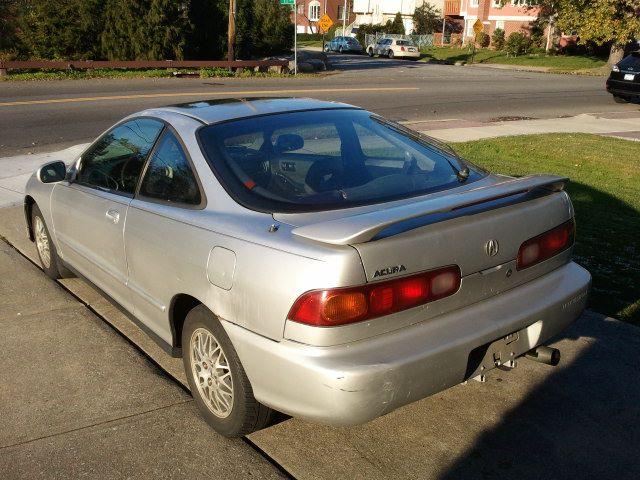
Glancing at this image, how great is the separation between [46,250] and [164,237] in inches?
96.1

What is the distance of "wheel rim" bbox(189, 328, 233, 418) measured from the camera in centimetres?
330

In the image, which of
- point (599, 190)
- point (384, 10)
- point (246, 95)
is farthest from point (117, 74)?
point (384, 10)

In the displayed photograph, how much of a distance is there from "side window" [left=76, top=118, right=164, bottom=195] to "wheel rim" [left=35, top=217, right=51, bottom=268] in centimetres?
103

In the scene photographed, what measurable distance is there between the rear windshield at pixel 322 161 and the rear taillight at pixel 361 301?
1.88 feet

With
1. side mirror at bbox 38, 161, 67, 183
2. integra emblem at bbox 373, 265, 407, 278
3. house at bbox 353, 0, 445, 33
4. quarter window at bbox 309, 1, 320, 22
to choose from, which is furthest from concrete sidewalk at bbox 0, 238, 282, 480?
quarter window at bbox 309, 1, 320, 22

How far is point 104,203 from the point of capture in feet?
13.9

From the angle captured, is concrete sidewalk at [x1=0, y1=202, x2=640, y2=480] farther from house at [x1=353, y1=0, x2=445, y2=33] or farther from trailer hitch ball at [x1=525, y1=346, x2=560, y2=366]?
house at [x1=353, y1=0, x2=445, y2=33]

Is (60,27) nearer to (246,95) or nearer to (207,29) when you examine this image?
(207,29)

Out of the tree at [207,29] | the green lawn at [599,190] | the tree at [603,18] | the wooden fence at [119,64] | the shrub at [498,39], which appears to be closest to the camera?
the green lawn at [599,190]

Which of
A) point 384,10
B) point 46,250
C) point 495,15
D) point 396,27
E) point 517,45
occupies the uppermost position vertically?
point 384,10

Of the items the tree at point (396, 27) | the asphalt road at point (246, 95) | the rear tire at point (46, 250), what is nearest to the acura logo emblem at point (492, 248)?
the rear tire at point (46, 250)

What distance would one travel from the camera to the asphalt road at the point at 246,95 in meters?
14.1

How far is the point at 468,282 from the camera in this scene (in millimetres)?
3111

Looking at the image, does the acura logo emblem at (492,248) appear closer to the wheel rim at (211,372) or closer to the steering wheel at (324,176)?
the steering wheel at (324,176)
